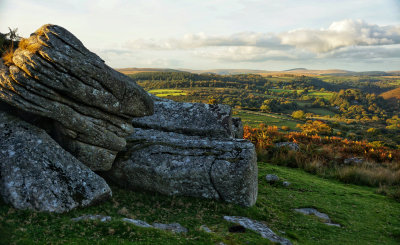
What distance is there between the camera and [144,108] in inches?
497

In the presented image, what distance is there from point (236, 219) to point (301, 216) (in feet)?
12.0

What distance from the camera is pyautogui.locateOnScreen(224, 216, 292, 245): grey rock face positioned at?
29.6 ft

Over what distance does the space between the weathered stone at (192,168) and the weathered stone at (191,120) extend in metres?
1.63

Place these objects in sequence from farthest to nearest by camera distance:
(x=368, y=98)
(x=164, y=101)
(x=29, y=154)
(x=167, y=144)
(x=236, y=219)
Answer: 1. (x=368, y=98)
2. (x=164, y=101)
3. (x=167, y=144)
4. (x=236, y=219)
5. (x=29, y=154)

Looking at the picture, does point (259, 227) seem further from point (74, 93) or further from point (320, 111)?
point (320, 111)

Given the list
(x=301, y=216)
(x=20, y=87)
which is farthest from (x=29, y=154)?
(x=301, y=216)

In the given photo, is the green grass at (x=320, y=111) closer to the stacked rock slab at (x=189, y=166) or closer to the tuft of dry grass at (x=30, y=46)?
the stacked rock slab at (x=189, y=166)

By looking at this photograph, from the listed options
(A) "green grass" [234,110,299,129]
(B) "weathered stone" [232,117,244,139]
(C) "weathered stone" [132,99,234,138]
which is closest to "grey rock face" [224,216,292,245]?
(C) "weathered stone" [132,99,234,138]

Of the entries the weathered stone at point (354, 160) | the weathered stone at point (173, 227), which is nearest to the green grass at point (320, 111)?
the weathered stone at point (354, 160)

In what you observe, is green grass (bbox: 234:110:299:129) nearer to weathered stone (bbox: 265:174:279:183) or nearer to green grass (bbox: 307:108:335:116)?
weathered stone (bbox: 265:174:279:183)

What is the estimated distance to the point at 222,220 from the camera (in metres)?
10.0

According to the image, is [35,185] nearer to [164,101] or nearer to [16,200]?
[16,200]

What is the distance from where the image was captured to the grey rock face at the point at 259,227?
903 cm

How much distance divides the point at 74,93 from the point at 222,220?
7819 millimetres
